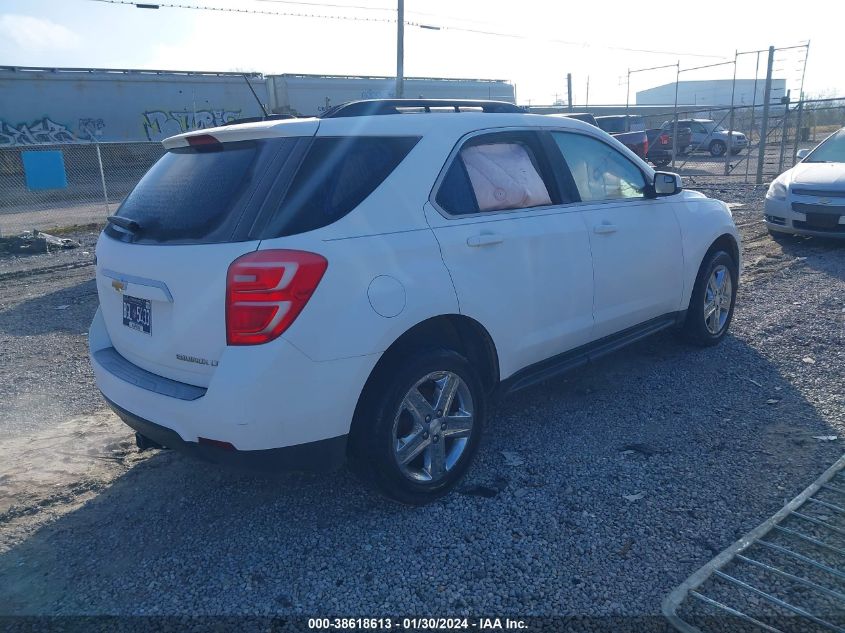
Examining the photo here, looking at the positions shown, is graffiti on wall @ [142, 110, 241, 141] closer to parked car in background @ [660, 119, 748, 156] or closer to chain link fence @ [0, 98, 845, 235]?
chain link fence @ [0, 98, 845, 235]

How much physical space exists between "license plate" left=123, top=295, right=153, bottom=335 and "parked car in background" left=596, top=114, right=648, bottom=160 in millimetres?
17661

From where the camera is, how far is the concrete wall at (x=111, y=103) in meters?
26.5

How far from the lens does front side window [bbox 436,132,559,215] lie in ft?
11.8

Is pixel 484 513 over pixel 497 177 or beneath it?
beneath

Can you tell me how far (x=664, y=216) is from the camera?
4.95 meters

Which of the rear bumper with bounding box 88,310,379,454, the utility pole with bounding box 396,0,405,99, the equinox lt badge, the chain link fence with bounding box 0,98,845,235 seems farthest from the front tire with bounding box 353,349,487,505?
the utility pole with bounding box 396,0,405,99

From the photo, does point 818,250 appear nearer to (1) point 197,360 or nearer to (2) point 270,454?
(2) point 270,454

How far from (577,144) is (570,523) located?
2.43 metres

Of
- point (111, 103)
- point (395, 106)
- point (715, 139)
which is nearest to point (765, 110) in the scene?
point (715, 139)

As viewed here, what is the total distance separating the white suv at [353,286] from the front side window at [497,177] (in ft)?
0.04

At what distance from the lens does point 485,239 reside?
A: 3562 millimetres

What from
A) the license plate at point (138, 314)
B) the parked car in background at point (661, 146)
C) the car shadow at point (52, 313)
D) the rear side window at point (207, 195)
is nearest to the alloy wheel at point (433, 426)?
the rear side window at point (207, 195)

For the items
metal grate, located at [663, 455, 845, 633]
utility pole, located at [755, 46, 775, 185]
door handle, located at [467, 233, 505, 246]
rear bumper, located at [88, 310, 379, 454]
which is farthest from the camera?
utility pole, located at [755, 46, 775, 185]

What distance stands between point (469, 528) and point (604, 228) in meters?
2.08
